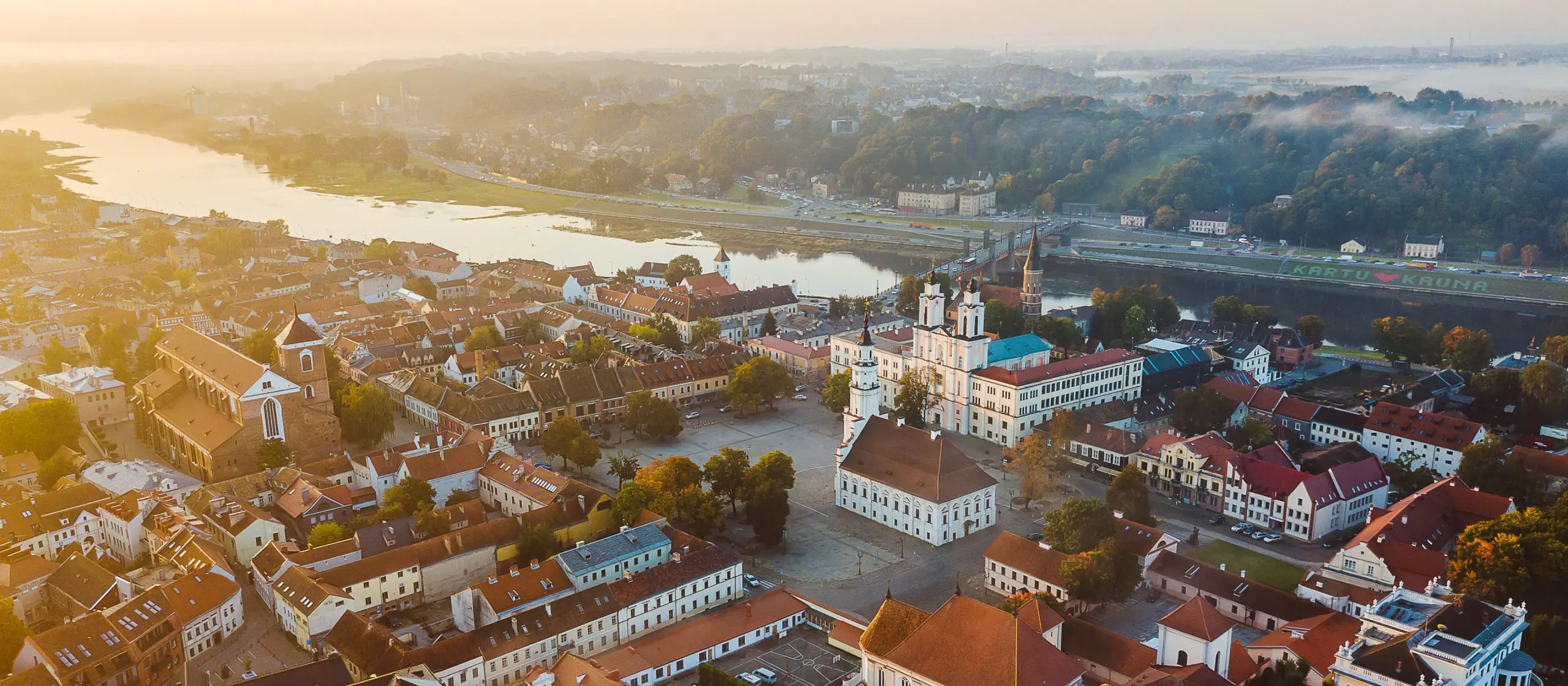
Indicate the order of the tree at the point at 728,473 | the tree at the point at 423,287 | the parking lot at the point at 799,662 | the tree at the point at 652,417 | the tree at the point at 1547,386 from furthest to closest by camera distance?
the tree at the point at 423,287 → the tree at the point at 1547,386 → the tree at the point at 652,417 → the tree at the point at 728,473 → the parking lot at the point at 799,662

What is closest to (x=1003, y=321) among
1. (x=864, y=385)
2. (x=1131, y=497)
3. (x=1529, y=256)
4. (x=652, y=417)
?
(x=864, y=385)

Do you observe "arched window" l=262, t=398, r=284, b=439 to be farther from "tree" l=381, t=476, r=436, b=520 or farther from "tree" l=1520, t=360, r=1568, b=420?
"tree" l=1520, t=360, r=1568, b=420

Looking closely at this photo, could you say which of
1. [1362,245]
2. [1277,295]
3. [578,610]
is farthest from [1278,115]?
[578,610]

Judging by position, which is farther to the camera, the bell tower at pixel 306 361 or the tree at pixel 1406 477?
the bell tower at pixel 306 361

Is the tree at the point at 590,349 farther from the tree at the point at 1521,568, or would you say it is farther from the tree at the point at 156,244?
the tree at the point at 156,244

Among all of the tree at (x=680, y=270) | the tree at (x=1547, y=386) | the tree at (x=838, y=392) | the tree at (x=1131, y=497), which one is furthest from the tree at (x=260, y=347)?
the tree at (x=1547, y=386)
